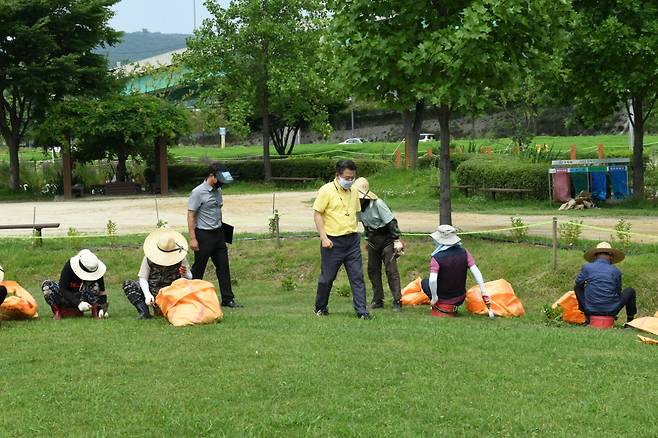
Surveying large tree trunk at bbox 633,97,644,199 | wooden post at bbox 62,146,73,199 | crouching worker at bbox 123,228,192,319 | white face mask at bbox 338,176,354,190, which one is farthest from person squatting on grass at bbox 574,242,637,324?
wooden post at bbox 62,146,73,199

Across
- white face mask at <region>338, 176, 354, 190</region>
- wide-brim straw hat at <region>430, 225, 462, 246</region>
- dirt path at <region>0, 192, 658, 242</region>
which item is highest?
white face mask at <region>338, 176, 354, 190</region>

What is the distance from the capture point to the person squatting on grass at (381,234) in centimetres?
1237

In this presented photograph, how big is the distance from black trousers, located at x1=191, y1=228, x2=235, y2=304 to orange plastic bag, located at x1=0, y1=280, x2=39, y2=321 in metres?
2.07

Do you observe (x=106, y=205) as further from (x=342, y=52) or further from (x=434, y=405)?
(x=434, y=405)

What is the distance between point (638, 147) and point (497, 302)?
13093 mm

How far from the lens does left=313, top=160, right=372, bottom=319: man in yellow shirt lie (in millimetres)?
10867

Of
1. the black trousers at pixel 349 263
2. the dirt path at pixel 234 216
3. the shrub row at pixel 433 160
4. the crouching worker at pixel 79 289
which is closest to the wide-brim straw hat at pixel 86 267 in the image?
the crouching worker at pixel 79 289

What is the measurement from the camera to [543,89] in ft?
76.9

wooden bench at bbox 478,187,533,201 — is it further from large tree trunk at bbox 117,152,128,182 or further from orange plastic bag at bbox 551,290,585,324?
large tree trunk at bbox 117,152,128,182

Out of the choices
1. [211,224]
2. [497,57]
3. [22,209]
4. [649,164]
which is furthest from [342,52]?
[22,209]

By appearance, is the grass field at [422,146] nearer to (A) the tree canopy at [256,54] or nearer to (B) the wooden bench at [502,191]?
(A) the tree canopy at [256,54]

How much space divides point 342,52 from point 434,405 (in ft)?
36.0

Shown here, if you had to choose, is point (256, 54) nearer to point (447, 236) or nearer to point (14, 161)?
point (14, 161)

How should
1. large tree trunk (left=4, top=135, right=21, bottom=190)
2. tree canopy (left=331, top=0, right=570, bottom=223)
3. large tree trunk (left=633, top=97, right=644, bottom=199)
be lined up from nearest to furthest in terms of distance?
tree canopy (left=331, top=0, right=570, bottom=223) → large tree trunk (left=633, top=97, right=644, bottom=199) → large tree trunk (left=4, top=135, right=21, bottom=190)
